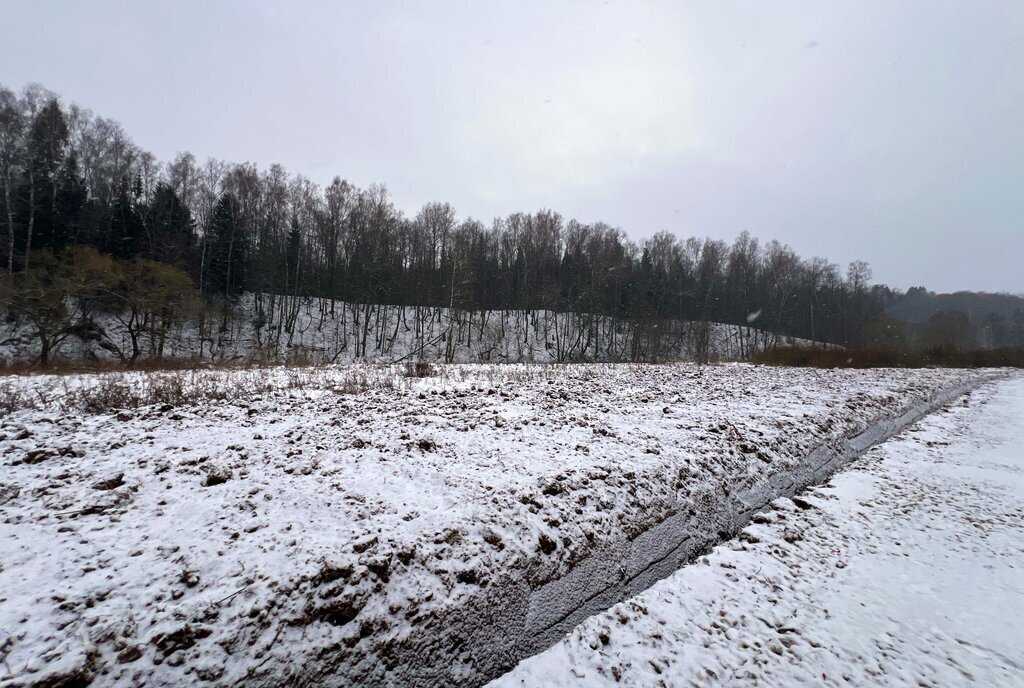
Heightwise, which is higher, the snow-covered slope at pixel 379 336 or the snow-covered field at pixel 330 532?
the snow-covered slope at pixel 379 336

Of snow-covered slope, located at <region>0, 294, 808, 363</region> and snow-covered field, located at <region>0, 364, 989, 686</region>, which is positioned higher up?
snow-covered slope, located at <region>0, 294, 808, 363</region>

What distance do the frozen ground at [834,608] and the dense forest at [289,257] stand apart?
28.2 meters

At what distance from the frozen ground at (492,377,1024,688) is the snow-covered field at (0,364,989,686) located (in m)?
0.56

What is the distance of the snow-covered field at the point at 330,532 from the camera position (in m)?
2.71

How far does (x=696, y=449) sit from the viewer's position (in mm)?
6480

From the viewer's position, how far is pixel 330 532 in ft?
11.9

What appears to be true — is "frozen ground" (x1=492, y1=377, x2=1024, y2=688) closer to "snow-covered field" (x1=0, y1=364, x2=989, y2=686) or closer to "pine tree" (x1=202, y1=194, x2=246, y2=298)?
"snow-covered field" (x1=0, y1=364, x2=989, y2=686)

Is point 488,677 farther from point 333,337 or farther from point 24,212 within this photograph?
point 24,212

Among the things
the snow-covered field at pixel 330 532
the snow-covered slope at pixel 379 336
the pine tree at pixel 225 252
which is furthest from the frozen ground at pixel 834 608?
the pine tree at pixel 225 252

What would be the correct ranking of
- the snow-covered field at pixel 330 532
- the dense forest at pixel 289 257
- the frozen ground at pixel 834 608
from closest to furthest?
the snow-covered field at pixel 330 532 → the frozen ground at pixel 834 608 → the dense forest at pixel 289 257

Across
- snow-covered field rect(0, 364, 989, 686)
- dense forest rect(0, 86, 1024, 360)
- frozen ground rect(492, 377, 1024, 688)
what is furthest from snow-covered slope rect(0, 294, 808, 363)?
frozen ground rect(492, 377, 1024, 688)

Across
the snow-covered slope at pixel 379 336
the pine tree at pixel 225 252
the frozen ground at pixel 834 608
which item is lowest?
the frozen ground at pixel 834 608

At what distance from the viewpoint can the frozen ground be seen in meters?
2.90

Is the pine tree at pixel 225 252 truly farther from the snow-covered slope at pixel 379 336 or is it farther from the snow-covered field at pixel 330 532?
the snow-covered field at pixel 330 532
